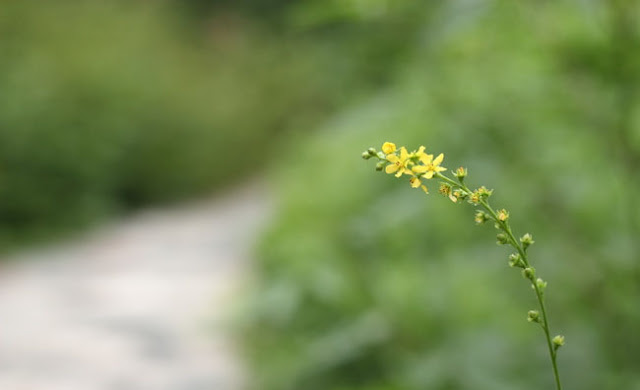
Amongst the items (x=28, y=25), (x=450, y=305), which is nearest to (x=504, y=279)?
(x=450, y=305)

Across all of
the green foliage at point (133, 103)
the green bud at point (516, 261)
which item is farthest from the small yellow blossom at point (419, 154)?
the green foliage at point (133, 103)

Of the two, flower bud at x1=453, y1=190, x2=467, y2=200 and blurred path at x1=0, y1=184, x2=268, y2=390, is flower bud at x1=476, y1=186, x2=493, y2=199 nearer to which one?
flower bud at x1=453, y1=190, x2=467, y2=200

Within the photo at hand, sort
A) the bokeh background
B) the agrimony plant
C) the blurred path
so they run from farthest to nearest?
the blurred path → the bokeh background → the agrimony plant

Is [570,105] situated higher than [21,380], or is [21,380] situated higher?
[21,380]

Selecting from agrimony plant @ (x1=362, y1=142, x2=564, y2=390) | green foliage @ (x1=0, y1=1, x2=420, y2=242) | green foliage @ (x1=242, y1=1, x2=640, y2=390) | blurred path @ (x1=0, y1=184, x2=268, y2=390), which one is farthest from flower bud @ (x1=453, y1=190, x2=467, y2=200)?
green foliage @ (x1=0, y1=1, x2=420, y2=242)

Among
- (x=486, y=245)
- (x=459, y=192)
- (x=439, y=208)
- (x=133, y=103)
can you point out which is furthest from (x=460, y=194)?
(x=133, y=103)

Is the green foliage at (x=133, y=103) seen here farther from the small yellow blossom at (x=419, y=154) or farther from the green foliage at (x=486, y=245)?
the small yellow blossom at (x=419, y=154)

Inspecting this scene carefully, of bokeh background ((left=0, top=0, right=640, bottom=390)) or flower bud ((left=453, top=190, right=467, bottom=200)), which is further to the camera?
bokeh background ((left=0, top=0, right=640, bottom=390))

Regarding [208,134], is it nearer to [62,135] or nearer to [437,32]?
[62,135]
